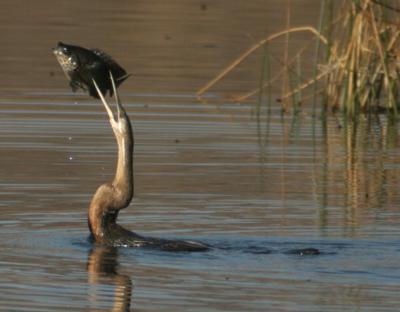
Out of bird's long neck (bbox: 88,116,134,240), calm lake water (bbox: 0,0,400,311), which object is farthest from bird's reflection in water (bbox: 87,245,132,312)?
bird's long neck (bbox: 88,116,134,240)

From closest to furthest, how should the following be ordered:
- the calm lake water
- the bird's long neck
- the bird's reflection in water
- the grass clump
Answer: the bird's reflection in water
the calm lake water
the bird's long neck
the grass clump

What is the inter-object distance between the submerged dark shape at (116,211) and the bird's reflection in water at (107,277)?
0.28 ft

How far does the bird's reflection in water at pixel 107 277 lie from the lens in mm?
8164

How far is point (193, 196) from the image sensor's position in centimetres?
1157

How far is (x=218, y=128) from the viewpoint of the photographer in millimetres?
15297

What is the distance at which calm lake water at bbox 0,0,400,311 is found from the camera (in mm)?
8469

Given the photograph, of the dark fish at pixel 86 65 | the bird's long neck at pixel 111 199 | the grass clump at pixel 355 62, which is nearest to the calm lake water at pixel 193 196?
the bird's long neck at pixel 111 199

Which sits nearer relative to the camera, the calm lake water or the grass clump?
the calm lake water

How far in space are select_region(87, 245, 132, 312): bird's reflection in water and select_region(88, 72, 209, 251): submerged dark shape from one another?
0.28 ft

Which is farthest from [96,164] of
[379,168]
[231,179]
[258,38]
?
[258,38]

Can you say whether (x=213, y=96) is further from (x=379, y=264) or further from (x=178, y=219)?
(x=379, y=264)

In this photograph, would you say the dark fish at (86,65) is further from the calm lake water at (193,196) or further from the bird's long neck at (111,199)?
the calm lake water at (193,196)

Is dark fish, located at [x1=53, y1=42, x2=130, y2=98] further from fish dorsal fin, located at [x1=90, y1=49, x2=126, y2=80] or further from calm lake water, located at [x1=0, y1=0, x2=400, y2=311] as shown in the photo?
calm lake water, located at [x1=0, y1=0, x2=400, y2=311]

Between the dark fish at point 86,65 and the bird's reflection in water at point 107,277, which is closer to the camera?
the bird's reflection in water at point 107,277
